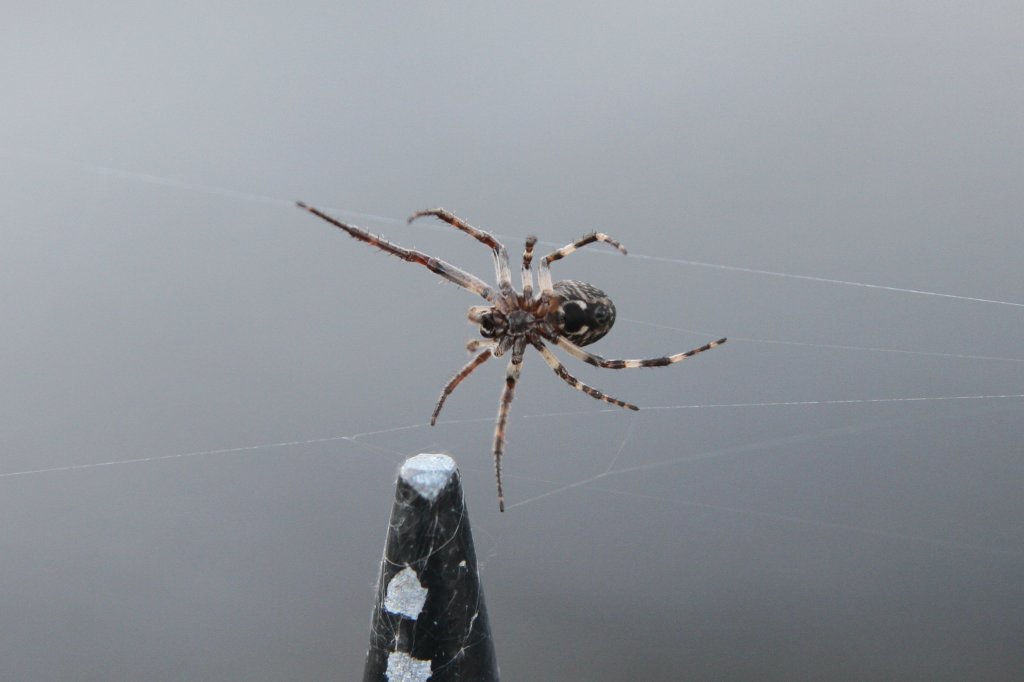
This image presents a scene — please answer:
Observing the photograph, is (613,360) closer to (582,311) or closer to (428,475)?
(582,311)

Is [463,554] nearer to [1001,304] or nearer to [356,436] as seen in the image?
[356,436]

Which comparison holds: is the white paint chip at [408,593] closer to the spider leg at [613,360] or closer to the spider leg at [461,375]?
the spider leg at [461,375]

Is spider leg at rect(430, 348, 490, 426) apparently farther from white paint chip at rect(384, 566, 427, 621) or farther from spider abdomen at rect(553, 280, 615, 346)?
white paint chip at rect(384, 566, 427, 621)

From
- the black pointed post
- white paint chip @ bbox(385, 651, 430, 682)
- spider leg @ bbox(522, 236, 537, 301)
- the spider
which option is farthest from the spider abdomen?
white paint chip @ bbox(385, 651, 430, 682)

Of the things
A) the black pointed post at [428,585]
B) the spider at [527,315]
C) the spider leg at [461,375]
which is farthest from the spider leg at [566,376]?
the black pointed post at [428,585]

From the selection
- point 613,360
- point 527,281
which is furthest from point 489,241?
point 613,360

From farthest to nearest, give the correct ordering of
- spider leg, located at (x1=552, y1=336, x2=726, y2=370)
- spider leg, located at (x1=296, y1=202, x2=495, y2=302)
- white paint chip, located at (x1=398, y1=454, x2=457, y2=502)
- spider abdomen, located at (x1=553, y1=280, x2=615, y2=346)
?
spider leg, located at (x1=552, y1=336, x2=726, y2=370), spider abdomen, located at (x1=553, y1=280, x2=615, y2=346), spider leg, located at (x1=296, y1=202, x2=495, y2=302), white paint chip, located at (x1=398, y1=454, x2=457, y2=502)

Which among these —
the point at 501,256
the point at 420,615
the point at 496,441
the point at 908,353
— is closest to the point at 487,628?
the point at 420,615
